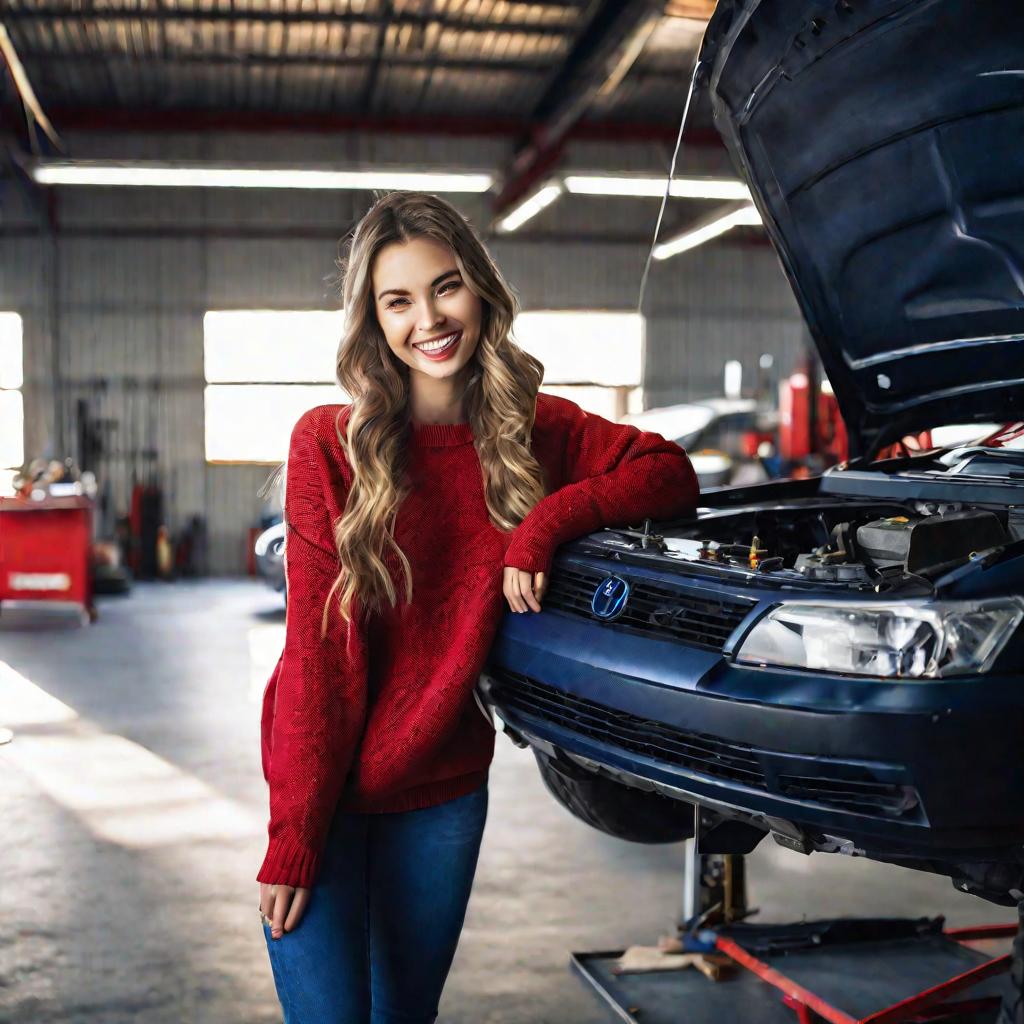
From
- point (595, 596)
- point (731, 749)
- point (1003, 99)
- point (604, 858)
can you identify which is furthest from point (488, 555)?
point (604, 858)

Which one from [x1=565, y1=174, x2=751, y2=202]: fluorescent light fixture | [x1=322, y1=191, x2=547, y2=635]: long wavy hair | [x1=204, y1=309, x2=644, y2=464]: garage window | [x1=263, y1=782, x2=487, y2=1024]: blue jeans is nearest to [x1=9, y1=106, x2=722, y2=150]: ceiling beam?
[x1=565, y1=174, x2=751, y2=202]: fluorescent light fixture

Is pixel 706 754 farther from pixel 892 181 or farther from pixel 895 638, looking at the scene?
pixel 892 181

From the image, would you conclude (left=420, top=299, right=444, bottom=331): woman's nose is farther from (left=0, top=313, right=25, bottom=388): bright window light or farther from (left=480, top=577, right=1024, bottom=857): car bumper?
(left=0, top=313, right=25, bottom=388): bright window light

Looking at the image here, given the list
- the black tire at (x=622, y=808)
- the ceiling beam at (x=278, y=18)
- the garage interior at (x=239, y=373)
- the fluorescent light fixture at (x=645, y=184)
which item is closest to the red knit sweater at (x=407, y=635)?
the black tire at (x=622, y=808)

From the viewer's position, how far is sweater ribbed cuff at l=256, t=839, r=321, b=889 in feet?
4.57

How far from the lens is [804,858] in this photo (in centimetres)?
357

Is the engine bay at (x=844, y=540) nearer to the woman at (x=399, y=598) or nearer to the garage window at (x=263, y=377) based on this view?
the woman at (x=399, y=598)

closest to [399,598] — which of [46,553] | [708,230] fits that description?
[46,553]

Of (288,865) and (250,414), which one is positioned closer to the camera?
(288,865)

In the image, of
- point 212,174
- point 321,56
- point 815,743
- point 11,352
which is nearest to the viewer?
point 815,743

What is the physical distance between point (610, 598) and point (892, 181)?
1109 millimetres

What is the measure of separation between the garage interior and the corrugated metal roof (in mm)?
40

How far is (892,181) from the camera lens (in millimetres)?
2199

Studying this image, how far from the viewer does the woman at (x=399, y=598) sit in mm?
1449
